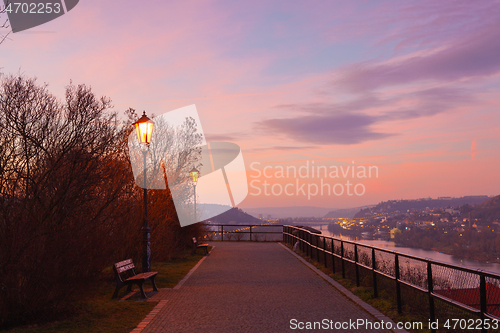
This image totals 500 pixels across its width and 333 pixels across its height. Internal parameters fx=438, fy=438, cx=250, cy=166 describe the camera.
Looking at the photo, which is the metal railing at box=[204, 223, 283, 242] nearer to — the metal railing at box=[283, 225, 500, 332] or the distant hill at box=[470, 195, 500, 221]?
the distant hill at box=[470, 195, 500, 221]

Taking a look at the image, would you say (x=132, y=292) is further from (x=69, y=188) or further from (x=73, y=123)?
(x=73, y=123)

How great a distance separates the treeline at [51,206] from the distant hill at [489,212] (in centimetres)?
2706

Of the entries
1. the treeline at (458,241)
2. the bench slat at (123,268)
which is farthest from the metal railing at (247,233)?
the bench slat at (123,268)

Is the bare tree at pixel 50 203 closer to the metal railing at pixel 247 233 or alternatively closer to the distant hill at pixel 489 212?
the metal railing at pixel 247 233

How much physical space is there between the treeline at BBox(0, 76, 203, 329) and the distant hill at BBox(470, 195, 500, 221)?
88.8 ft

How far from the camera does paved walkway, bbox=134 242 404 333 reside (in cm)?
729

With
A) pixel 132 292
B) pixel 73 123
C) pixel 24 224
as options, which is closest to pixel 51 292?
pixel 24 224

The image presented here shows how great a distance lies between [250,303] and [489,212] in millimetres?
29064

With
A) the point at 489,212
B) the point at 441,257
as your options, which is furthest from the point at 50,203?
the point at 489,212

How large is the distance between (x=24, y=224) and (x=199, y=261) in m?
11.8

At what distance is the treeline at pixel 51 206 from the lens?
691 centimetres

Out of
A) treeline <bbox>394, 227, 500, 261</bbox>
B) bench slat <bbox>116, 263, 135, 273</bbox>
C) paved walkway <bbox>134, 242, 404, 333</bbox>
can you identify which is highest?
bench slat <bbox>116, 263, 135, 273</bbox>

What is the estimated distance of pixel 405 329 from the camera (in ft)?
22.3

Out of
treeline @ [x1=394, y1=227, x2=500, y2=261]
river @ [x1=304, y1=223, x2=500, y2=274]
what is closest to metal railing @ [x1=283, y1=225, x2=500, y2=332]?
river @ [x1=304, y1=223, x2=500, y2=274]
